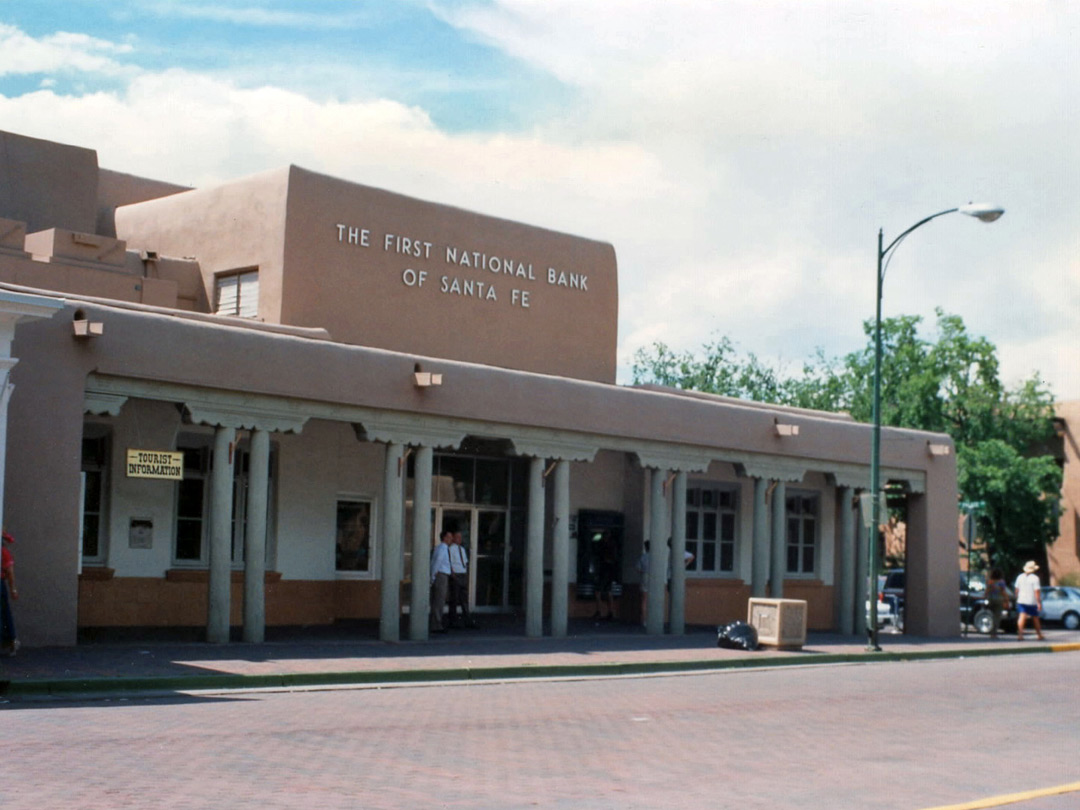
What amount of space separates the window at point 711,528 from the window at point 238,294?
10.6 m

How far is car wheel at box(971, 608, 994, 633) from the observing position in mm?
32906

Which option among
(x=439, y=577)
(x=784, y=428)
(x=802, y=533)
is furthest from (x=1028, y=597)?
(x=439, y=577)

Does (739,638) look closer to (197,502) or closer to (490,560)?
(490,560)

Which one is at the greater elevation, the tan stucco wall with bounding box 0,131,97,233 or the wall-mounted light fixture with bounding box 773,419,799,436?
the tan stucco wall with bounding box 0,131,97,233

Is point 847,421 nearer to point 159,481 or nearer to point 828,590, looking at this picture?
point 828,590

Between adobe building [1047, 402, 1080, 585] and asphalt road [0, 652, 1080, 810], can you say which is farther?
adobe building [1047, 402, 1080, 585]

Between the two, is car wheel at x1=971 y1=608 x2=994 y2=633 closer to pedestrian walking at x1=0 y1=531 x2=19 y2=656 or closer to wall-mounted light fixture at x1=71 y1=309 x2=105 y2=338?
wall-mounted light fixture at x1=71 y1=309 x2=105 y2=338

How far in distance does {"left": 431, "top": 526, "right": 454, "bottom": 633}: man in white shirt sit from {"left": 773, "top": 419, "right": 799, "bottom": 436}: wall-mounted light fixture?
789cm

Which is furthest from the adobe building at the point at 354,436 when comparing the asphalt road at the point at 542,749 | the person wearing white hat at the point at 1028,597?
the asphalt road at the point at 542,749

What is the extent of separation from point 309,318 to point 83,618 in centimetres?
618

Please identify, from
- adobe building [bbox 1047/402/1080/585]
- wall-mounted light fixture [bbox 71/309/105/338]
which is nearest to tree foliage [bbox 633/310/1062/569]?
adobe building [bbox 1047/402/1080/585]

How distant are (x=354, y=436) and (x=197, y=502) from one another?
3206 mm

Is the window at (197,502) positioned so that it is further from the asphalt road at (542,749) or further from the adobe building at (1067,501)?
the adobe building at (1067,501)

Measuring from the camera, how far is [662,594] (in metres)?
25.4
